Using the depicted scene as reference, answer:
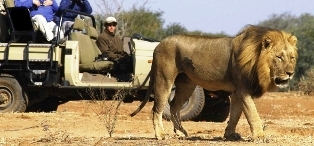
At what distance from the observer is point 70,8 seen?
46.4ft

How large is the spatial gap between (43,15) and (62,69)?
98 centimetres

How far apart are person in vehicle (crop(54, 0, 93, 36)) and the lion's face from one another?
200 inches

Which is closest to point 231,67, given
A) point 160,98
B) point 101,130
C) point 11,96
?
point 160,98

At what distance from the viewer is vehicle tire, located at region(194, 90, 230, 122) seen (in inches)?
537

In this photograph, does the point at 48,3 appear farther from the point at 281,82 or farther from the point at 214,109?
the point at 281,82

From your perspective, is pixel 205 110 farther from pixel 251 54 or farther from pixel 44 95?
pixel 251 54

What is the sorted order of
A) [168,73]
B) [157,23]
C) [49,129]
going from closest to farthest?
[168,73]
[49,129]
[157,23]

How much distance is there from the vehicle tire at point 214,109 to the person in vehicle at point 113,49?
1.39m

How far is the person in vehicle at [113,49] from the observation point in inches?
527

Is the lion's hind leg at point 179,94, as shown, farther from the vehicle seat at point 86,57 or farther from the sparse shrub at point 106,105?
the vehicle seat at point 86,57

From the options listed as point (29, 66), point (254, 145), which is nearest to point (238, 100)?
point (254, 145)

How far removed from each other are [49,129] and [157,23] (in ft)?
73.8

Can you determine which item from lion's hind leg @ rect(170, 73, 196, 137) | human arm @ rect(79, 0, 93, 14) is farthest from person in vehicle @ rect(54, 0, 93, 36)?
lion's hind leg @ rect(170, 73, 196, 137)

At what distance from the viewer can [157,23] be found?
33.8 meters
